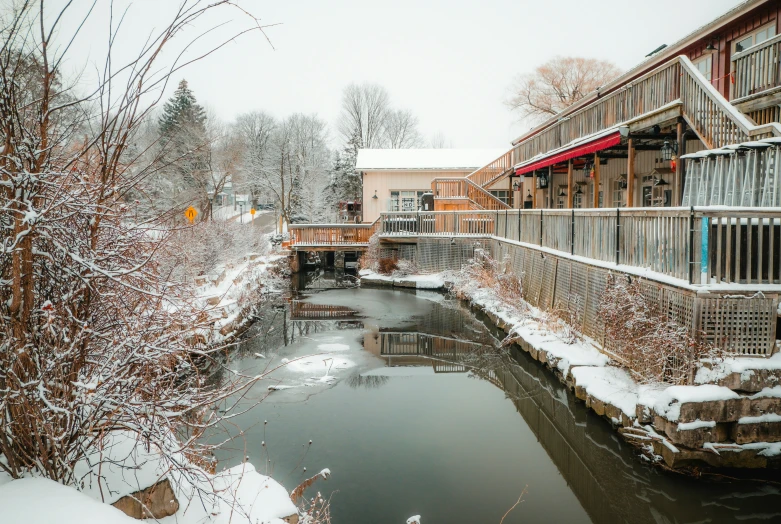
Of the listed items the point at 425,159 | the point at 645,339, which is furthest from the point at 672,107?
the point at 425,159

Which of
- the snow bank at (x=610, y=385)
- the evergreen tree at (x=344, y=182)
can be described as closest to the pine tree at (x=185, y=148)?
the evergreen tree at (x=344, y=182)

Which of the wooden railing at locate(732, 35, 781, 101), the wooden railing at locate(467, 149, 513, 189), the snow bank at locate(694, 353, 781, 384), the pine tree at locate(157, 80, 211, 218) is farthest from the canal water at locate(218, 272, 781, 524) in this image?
the pine tree at locate(157, 80, 211, 218)

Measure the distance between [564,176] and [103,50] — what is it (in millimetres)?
22942

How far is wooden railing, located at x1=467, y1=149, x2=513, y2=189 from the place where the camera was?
2434 cm

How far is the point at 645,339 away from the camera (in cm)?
775

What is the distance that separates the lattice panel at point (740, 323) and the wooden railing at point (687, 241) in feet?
0.99

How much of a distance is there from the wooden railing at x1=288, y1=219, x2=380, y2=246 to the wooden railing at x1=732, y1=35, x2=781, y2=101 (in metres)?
16.3

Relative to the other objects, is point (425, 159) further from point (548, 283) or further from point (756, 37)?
point (756, 37)

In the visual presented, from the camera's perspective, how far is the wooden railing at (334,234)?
26.3 metres

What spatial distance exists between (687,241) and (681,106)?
18.1ft

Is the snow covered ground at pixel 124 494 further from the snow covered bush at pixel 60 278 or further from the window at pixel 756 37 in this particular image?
the window at pixel 756 37

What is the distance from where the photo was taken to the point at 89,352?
12.2 ft

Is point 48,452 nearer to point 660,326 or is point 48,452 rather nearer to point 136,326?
point 136,326

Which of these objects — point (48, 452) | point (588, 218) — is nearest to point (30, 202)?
point (48, 452)
